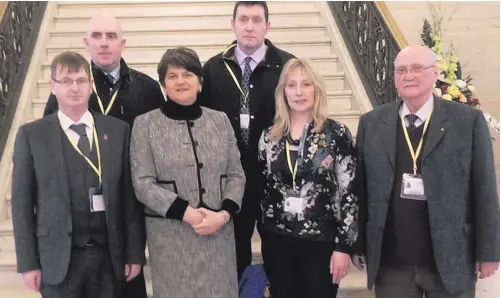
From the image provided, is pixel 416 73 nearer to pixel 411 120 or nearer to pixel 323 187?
pixel 411 120

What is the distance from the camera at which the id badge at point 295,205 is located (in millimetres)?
2250

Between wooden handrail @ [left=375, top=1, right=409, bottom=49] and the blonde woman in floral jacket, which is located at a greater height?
wooden handrail @ [left=375, top=1, right=409, bottom=49]

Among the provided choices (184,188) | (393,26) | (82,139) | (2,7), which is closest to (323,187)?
(184,188)

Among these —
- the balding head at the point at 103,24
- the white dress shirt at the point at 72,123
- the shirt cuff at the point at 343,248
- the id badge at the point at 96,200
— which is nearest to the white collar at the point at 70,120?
→ the white dress shirt at the point at 72,123

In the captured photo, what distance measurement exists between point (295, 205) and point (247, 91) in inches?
30.2

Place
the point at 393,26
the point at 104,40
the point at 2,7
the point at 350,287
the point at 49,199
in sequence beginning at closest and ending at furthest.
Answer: the point at 49,199
the point at 104,40
the point at 350,287
the point at 393,26
the point at 2,7

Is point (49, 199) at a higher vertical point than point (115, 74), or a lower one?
lower

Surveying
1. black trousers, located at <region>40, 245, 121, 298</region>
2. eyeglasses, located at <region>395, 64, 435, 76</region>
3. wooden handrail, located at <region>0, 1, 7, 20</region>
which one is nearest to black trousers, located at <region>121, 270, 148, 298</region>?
black trousers, located at <region>40, 245, 121, 298</region>

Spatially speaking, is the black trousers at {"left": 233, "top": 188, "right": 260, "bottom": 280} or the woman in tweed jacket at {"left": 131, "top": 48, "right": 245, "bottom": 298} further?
the black trousers at {"left": 233, "top": 188, "right": 260, "bottom": 280}

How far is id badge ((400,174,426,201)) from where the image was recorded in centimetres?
218

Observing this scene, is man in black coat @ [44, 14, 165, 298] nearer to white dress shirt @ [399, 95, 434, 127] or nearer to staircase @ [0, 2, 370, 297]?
white dress shirt @ [399, 95, 434, 127]

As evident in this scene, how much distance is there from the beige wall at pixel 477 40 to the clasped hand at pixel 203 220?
397 centimetres

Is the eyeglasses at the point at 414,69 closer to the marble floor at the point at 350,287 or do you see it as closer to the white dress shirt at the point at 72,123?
the white dress shirt at the point at 72,123

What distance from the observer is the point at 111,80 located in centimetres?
261
